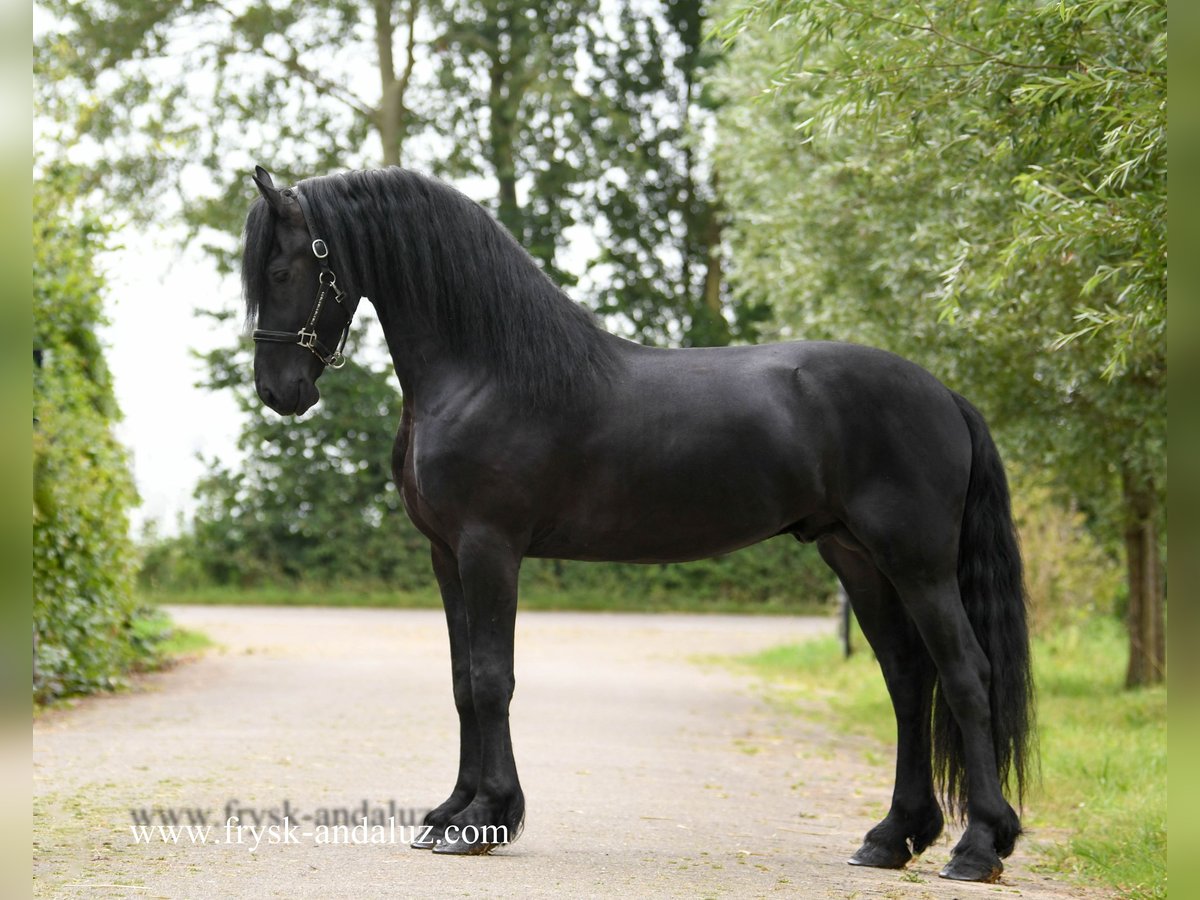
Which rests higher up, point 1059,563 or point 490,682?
point 1059,563

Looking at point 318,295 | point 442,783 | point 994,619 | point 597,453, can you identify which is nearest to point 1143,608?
point 442,783

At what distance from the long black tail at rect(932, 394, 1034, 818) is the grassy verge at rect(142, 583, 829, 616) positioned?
60.3 ft

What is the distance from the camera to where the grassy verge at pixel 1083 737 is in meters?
5.45

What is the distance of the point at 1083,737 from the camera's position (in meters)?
9.22

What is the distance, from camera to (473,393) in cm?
475

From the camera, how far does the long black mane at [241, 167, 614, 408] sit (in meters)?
4.73

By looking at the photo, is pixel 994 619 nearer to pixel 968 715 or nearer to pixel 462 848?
pixel 968 715

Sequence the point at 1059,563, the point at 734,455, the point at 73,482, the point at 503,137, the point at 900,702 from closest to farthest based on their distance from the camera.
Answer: the point at 734,455, the point at 900,702, the point at 73,482, the point at 1059,563, the point at 503,137

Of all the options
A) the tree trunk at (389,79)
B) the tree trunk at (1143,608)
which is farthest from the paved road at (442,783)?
the tree trunk at (389,79)

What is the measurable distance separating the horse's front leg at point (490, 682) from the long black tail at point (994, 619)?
5.37 feet

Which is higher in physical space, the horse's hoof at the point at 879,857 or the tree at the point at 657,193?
the tree at the point at 657,193

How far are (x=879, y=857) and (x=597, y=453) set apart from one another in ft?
6.18

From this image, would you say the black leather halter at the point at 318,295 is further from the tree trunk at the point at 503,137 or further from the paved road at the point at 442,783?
the tree trunk at the point at 503,137

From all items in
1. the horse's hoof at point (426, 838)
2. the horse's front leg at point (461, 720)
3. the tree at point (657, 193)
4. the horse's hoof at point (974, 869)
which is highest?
the tree at point (657, 193)
